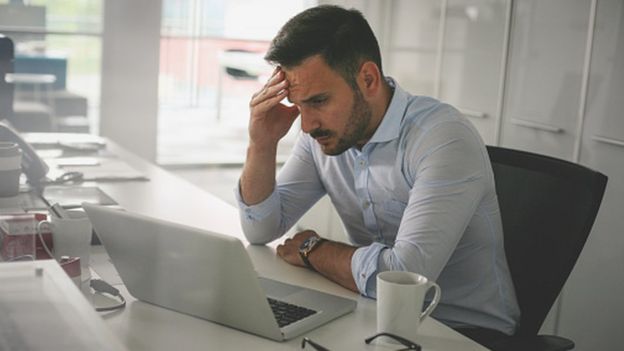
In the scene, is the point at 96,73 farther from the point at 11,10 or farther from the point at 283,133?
the point at 283,133

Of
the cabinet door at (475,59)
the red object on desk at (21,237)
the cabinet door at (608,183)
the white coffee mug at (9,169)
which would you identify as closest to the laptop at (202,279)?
the red object on desk at (21,237)

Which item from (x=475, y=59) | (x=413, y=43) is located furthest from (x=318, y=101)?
(x=413, y=43)

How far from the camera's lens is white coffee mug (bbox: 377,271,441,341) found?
1.15m

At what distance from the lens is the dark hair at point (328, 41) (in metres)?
1.57

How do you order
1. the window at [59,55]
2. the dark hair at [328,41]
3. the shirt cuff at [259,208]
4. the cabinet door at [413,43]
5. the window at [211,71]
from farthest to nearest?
1. the window at [211,71]
2. the window at [59,55]
3. the cabinet door at [413,43]
4. the shirt cuff at [259,208]
5. the dark hair at [328,41]

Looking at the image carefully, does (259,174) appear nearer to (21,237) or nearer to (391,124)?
(391,124)

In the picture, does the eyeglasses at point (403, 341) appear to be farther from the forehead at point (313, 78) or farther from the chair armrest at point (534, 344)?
the forehead at point (313, 78)

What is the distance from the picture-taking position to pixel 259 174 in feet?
5.72

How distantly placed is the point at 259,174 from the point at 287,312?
0.53 m

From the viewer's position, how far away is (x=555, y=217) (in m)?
1.50

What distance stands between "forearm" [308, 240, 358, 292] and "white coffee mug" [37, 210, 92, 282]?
1.29 ft

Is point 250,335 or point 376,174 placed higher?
point 376,174

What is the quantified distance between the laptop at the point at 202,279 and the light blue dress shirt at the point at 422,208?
19 cm

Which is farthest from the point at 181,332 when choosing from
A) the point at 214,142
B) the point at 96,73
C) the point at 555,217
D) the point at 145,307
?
the point at 214,142
